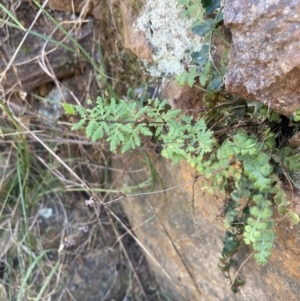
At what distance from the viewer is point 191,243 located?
1756 mm

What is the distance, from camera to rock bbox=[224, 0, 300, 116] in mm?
1003

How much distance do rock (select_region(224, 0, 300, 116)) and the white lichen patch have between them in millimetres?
310

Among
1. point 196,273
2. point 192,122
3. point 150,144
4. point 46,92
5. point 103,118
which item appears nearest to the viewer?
point 103,118

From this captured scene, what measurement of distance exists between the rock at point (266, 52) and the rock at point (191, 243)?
1.28 ft

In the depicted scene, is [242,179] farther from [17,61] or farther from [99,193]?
[17,61]

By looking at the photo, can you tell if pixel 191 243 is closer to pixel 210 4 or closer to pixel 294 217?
pixel 294 217

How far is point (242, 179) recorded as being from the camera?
1.30 metres

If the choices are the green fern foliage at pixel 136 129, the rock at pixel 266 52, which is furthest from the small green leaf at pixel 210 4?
the green fern foliage at pixel 136 129

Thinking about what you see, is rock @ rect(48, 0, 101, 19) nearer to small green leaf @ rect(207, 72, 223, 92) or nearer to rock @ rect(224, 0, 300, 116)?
small green leaf @ rect(207, 72, 223, 92)

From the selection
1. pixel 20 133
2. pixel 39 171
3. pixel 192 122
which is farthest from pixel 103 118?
pixel 39 171

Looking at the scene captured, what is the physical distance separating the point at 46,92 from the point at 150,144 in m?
0.63

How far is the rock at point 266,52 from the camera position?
1003mm

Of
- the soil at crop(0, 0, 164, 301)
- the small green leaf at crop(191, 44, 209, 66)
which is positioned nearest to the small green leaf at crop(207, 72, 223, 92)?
the small green leaf at crop(191, 44, 209, 66)

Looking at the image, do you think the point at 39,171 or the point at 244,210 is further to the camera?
the point at 39,171
